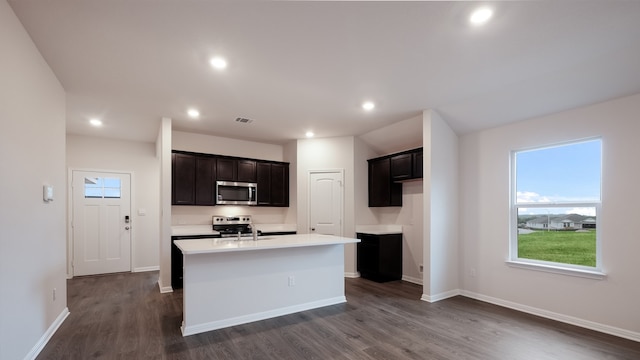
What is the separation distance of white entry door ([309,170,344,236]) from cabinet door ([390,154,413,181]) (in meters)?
0.97

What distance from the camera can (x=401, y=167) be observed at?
5.37 m

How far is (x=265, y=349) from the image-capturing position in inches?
113

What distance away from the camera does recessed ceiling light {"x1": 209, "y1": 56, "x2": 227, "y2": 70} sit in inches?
114

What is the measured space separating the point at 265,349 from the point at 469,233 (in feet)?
10.8

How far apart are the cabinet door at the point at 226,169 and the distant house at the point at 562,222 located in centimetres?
472

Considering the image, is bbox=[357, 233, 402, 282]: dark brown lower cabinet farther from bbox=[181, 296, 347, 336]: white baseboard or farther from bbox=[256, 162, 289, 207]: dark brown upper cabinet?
bbox=[256, 162, 289, 207]: dark brown upper cabinet

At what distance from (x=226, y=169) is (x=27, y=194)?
3.35m

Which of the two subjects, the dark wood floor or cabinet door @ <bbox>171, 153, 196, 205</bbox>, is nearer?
the dark wood floor

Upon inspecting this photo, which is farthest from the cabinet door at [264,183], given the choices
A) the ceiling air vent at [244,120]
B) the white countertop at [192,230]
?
the ceiling air vent at [244,120]

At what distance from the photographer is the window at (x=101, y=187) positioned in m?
5.90

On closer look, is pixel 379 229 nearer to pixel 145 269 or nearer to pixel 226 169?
pixel 226 169

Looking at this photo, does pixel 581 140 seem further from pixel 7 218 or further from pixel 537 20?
pixel 7 218

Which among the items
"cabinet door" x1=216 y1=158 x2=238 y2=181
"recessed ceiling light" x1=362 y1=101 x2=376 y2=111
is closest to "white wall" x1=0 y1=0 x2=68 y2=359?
"cabinet door" x1=216 y1=158 x2=238 y2=181

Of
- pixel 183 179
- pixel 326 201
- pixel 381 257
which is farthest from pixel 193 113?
pixel 381 257
